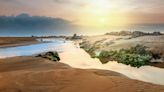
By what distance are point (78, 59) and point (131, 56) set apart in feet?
4.09

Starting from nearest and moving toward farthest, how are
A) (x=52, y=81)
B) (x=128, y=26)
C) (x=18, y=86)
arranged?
(x=18, y=86) < (x=52, y=81) < (x=128, y=26)

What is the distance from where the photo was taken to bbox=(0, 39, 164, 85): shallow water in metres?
5.36

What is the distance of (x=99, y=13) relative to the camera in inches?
251

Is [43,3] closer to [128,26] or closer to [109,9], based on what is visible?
[109,9]

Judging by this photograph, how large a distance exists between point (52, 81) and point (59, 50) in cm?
283

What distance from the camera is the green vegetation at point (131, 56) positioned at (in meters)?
5.70

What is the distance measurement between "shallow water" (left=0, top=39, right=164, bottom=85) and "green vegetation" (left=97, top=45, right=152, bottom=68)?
9cm

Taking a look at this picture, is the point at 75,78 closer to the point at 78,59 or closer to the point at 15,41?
the point at 78,59

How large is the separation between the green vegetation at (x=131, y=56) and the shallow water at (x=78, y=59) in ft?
0.31

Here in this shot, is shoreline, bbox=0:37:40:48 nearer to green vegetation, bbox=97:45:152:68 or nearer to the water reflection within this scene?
the water reflection

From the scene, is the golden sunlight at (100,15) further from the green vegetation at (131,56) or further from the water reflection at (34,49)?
the water reflection at (34,49)

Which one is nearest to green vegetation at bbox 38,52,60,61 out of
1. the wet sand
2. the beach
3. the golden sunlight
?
the beach

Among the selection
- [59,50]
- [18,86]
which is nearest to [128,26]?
[59,50]

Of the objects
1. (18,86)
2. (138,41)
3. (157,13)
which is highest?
(157,13)
